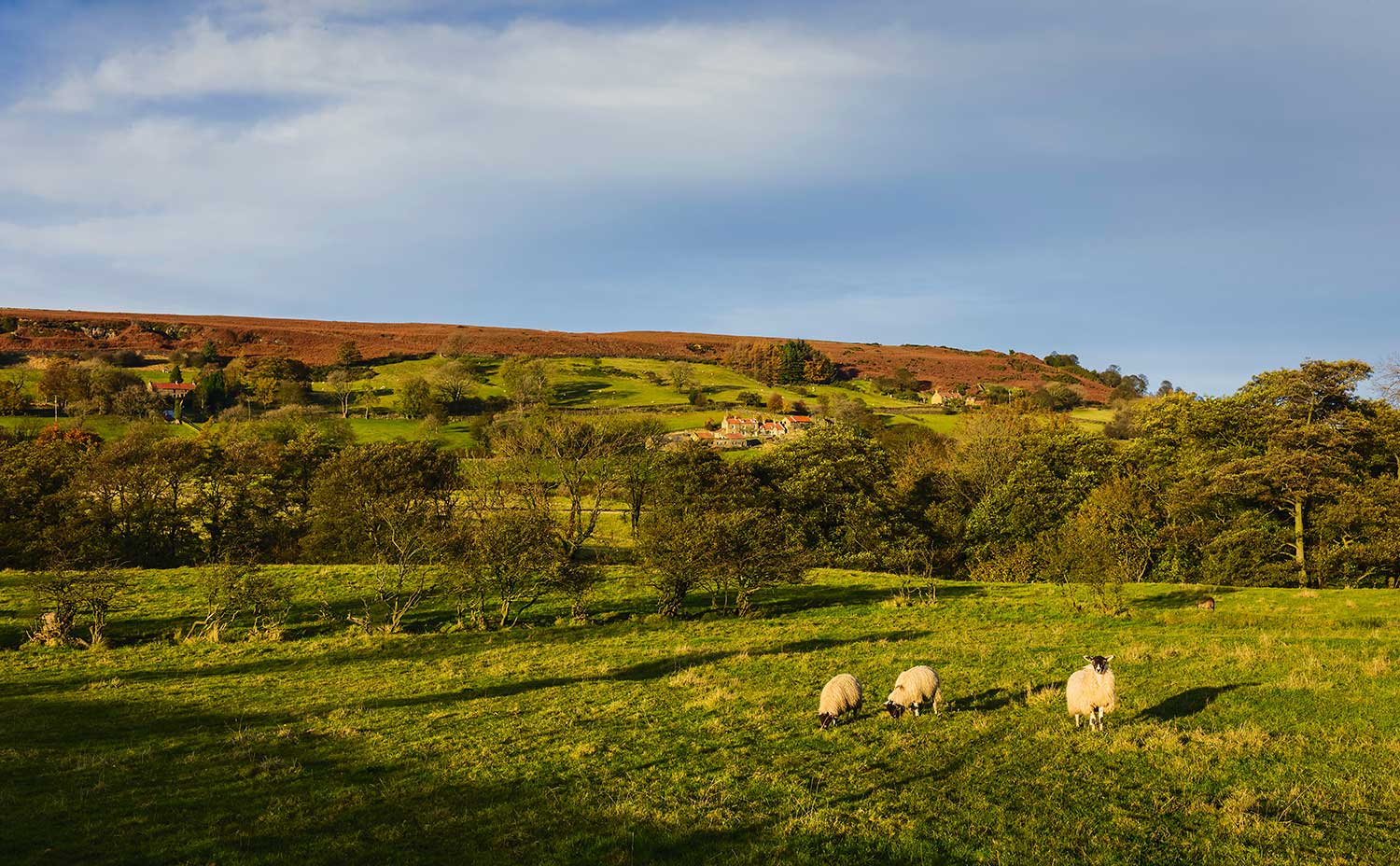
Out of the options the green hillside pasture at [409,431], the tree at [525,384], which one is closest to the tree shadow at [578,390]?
the tree at [525,384]

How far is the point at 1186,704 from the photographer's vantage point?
1562 centimetres

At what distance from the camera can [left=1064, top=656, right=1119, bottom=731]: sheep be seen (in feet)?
46.4

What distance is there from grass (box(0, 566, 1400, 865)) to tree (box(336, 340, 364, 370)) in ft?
429

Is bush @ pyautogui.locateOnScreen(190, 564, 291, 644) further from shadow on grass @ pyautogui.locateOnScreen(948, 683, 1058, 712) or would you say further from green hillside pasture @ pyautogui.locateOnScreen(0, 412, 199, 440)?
green hillside pasture @ pyautogui.locateOnScreen(0, 412, 199, 440)

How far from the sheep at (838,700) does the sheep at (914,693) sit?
729 millimetres

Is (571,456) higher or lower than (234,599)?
higher

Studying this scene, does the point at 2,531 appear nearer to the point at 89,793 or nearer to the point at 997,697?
the point at 89,793

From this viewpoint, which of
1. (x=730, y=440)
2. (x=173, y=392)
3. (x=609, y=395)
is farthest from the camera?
(x=609, y=395)

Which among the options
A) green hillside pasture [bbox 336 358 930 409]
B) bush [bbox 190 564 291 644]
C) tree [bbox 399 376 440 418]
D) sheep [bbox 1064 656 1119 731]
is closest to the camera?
sheep [bbox 1064 656 1119 731]

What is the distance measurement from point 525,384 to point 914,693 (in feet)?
368

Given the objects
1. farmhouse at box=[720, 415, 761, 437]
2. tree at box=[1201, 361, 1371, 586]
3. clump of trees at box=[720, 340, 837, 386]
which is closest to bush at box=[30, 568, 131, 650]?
tree at box=[1201, 361, 1371, 586]

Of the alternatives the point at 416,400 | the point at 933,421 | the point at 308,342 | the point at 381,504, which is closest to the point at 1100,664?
the point at 381,504

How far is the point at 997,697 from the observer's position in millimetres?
16891

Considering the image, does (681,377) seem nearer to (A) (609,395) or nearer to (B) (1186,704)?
(A) (609,395)
